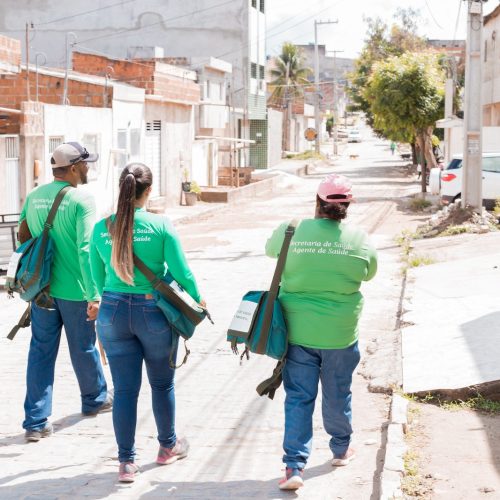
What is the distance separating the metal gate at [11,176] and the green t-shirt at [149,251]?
13139mm

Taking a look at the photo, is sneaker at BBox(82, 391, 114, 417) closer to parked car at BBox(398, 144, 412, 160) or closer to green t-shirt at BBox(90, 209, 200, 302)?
green t-shirt at BBox(90, 209, 200, 302)

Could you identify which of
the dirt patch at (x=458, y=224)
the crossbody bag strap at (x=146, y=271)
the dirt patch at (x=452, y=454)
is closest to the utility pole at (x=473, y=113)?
the dirt patch at (x=458, y=224)

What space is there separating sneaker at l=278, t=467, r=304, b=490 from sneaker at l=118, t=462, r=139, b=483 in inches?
33.2

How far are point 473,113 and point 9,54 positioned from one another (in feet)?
31.5

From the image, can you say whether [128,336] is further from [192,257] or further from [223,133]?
[223,133]

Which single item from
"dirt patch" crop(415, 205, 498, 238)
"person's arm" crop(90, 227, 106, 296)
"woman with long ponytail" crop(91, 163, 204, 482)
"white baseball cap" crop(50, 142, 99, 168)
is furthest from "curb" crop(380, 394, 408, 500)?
"dirt patch" crop(415, 205, 498, 238)

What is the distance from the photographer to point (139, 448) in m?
6.21

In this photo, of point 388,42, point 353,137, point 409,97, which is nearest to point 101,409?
point 409,97

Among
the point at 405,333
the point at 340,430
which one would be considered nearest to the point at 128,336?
the point at 340,430

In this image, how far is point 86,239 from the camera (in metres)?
6.23

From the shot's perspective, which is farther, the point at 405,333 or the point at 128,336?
the point at 405,333

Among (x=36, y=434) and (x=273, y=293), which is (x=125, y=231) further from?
(x=36, y=434)

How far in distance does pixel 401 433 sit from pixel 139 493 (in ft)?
5.90

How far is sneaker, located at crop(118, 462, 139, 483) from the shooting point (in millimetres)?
5457
